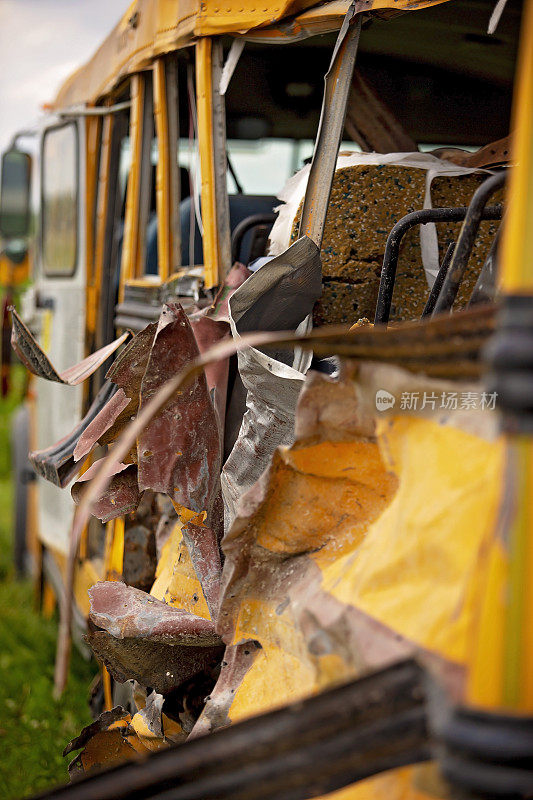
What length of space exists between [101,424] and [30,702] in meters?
2.09

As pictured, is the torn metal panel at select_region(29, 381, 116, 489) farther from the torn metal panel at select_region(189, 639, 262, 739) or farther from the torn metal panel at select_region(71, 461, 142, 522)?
the torn metal panel at select_region(189, 639, 262, 739)

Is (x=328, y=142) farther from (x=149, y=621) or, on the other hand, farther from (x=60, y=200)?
(x=60, y=200)

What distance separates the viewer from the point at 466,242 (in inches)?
58.8

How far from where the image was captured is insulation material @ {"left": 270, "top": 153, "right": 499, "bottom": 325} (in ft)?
7.36

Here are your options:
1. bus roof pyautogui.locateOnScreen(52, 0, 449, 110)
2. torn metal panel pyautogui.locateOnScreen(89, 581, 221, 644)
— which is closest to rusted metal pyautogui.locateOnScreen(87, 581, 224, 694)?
torn metal panel pyautogui.locateOnScreen(89, 581, 221, 644)

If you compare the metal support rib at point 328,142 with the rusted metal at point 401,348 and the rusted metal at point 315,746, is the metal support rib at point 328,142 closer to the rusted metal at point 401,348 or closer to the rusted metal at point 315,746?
the rusted metal at point 401,348

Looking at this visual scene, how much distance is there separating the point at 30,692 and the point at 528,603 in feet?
11.0

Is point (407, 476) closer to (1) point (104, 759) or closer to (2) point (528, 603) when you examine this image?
(2) point (528, 603)

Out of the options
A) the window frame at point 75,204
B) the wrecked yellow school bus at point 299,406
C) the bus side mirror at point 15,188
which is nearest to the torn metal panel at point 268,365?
the wrecked yellow school bus at point 299,406

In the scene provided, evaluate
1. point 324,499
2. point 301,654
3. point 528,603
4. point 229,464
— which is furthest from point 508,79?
point 528,603

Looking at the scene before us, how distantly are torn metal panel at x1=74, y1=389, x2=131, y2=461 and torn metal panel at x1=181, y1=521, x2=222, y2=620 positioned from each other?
11.9 inches

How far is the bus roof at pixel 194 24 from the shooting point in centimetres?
204

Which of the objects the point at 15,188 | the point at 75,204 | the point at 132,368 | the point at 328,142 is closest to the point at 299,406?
the point at 132,368

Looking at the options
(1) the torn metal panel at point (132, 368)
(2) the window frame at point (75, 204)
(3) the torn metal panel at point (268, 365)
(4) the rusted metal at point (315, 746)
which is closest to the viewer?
(4) the rusted metal at point (315, 746)
